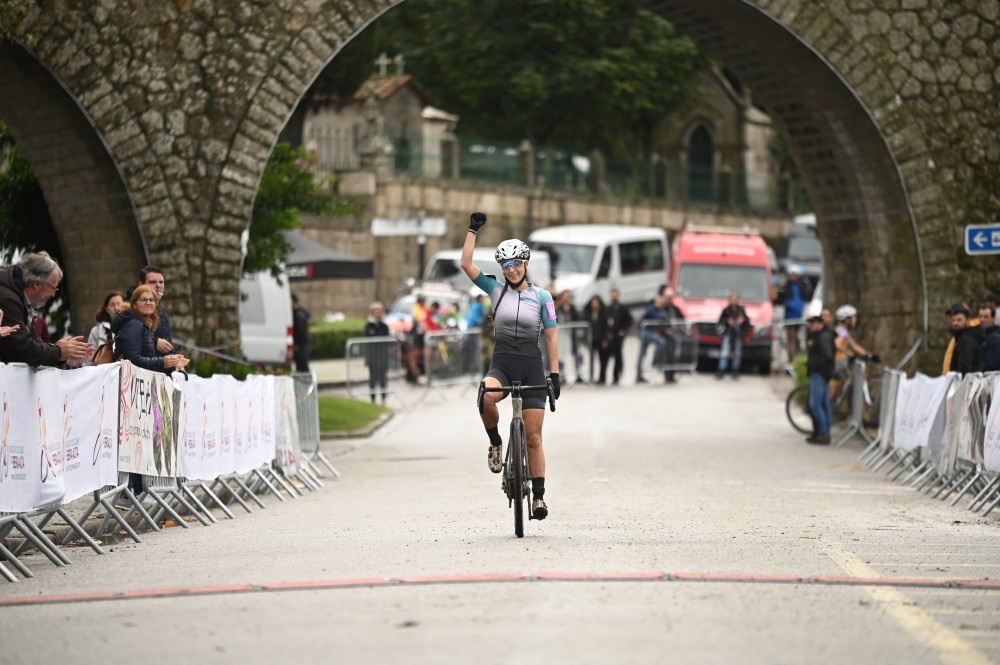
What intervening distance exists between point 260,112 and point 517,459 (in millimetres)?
9071

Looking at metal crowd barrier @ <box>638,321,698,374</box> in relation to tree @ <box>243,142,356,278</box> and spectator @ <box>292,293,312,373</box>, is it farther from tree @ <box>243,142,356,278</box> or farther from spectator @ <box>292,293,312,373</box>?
tree @ <box>243,142,356,278</box>

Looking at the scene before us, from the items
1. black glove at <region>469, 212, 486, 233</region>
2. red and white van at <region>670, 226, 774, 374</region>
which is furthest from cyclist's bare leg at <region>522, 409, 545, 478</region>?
red and white van at <region>670, 226, 774, 374</region>

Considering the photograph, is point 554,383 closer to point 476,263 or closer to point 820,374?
point 820,374

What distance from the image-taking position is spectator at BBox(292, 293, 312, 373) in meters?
30.2

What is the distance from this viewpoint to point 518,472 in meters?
11.9

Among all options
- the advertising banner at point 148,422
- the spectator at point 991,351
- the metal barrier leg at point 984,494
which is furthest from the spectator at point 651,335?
the advertising banner at point 148,422

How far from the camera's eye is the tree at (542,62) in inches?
2299

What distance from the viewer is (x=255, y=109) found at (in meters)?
20.1

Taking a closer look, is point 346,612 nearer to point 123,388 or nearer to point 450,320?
point 123,388

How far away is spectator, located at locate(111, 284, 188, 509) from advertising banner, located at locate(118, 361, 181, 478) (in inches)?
12.9

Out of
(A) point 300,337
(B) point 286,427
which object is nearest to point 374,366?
(A) point 300,337

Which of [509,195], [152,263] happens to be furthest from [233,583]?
[509,195]

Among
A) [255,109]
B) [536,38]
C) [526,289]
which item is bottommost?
[526,289]

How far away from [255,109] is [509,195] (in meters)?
35.8
